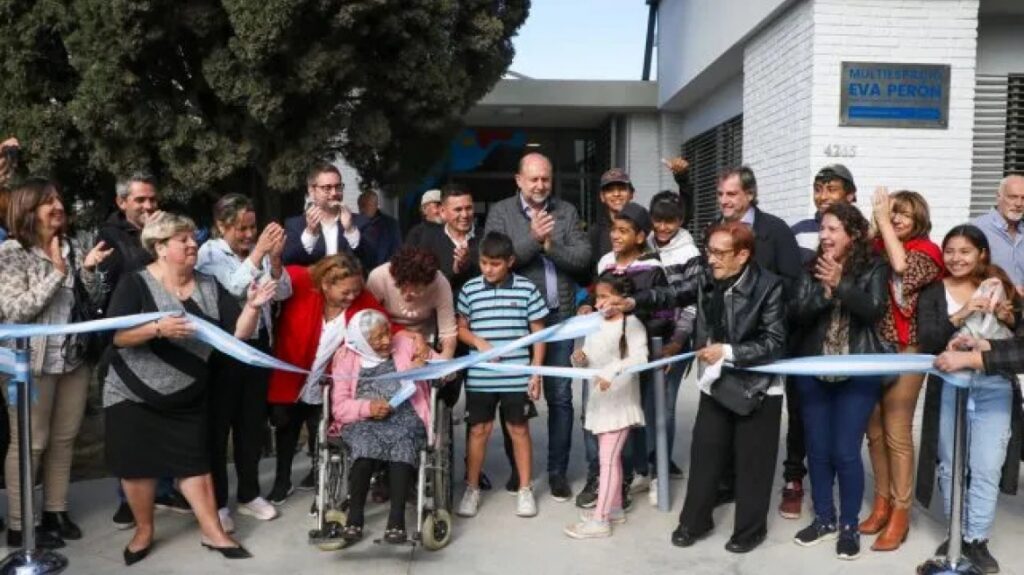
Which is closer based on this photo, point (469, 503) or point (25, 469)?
point (25, 469)

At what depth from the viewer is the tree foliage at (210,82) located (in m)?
7.30

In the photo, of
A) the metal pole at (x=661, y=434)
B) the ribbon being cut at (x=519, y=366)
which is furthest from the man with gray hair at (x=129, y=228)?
the metal pole at (x=661, y=434)

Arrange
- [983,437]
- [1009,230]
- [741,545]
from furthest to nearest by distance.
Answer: [1009,230]
[741,545]
[983,437]

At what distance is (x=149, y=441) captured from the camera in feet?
12.7

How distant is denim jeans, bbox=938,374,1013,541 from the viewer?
3736 mm

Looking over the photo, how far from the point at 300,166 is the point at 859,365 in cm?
561

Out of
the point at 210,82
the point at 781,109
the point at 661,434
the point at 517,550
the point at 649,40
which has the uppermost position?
the point at 649,40

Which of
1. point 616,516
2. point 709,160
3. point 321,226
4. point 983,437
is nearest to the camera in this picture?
point 983,437

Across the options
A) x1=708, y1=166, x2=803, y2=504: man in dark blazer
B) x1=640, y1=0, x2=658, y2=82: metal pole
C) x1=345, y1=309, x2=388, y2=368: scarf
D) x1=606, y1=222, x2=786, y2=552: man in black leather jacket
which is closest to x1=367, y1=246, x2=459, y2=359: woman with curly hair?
x1=345, y1=309, x2=388, y2=368: scarf

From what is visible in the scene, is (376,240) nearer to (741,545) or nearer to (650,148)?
(741,545)

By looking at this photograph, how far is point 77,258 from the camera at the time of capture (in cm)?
414

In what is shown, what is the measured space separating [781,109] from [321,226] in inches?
199

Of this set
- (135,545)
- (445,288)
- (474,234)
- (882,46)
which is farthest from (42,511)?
Result: (882,46)

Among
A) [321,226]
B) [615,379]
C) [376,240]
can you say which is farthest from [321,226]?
[615,379]
